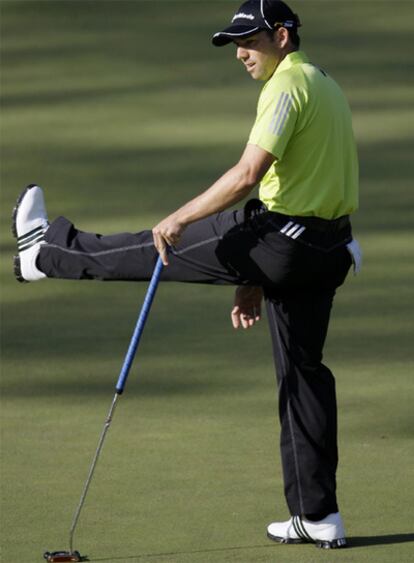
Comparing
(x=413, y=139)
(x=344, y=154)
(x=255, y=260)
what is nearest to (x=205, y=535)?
(x=255, y=260)

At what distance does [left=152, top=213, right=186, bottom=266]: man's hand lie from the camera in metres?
5.46

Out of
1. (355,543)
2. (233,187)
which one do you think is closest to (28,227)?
(233,187)

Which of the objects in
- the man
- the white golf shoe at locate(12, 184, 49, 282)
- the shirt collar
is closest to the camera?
the man

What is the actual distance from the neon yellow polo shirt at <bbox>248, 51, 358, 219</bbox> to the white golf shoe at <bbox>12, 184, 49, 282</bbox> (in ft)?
2.91

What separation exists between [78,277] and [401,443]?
1.81m

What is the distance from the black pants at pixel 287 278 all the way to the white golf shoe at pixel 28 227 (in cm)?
16

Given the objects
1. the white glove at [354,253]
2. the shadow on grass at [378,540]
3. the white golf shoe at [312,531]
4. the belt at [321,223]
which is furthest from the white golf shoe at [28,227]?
the shadow on grass at [378,540]

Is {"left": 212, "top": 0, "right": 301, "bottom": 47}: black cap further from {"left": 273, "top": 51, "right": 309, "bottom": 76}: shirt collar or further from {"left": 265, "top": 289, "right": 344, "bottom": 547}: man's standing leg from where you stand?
{"left": 265, "top": 289, "right": 344, "bottom": 547}: man's standing leg

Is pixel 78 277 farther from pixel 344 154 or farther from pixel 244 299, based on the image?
pixel 344 154

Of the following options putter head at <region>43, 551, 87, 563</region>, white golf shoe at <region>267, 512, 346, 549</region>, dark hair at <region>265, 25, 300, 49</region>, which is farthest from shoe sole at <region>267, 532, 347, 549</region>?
dark hair at <region>265, 25, 300, 49</region>

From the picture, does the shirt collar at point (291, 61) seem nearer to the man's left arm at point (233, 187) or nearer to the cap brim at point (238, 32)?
the cap brim at point (238, 32)

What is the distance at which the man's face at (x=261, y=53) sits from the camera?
5.61 meters

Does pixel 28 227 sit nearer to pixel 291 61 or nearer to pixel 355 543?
pixel 291 61

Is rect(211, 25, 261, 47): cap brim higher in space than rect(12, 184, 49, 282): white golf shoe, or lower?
higher
